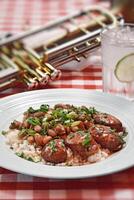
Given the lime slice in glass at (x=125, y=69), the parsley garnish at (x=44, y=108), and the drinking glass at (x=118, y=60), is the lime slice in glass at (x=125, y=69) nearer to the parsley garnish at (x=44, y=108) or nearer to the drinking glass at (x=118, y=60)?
the drinking glass at (x=118, y=60)

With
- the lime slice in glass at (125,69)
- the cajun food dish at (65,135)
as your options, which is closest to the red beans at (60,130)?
the cajun food dish at (65,135)

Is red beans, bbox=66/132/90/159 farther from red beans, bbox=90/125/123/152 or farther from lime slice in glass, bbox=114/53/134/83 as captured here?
lime slice in glass, bbox=114/53/134/83

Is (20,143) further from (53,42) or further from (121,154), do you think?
(53,42)

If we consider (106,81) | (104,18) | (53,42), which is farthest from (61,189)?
(104,18)

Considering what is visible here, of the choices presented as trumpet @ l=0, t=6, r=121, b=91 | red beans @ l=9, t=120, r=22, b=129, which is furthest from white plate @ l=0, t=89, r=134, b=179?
trumpet @ l=0, t=6, r=121, b=91

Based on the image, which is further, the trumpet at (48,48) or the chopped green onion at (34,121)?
the trumpet at (48,48)
